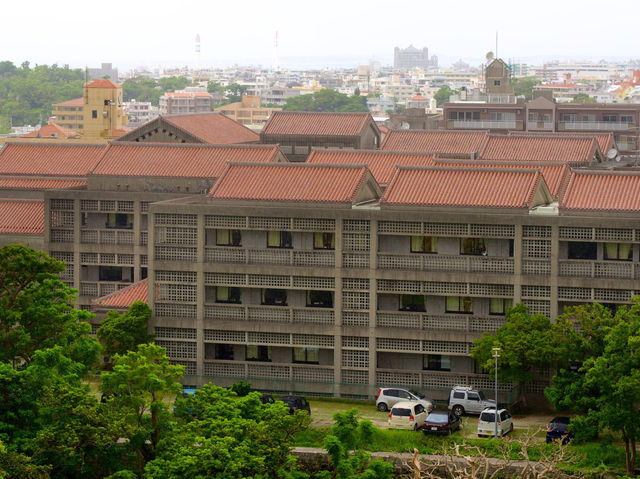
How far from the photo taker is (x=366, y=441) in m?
57.4

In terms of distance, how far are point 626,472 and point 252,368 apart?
70.3 ft

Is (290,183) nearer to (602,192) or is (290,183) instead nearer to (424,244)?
(424,244)

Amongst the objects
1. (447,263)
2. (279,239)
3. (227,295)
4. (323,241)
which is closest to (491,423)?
(447,263)

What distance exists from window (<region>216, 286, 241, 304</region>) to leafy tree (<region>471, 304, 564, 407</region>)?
13.0 m

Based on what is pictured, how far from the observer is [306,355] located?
68750 mm

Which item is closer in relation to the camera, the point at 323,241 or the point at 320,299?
the point at 323,241

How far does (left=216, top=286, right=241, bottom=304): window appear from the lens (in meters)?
69.3

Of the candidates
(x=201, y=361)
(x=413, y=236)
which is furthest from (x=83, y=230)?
(x=413, y=236)

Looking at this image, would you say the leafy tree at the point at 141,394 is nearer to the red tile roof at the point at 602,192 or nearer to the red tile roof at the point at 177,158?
the red tile roof at the point at 602,192

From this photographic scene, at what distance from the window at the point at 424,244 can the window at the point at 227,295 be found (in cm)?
963

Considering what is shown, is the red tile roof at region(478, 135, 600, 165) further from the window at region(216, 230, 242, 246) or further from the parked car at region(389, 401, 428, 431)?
the parked car at region(389, 401, 428, 431)

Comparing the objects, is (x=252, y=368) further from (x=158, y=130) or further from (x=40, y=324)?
(x=158, y=130)

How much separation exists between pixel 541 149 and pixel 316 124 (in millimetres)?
Result: 16895

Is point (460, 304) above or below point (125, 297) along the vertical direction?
above
